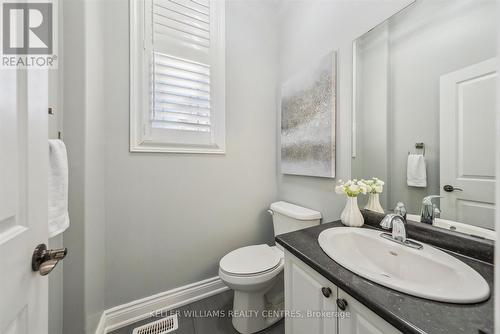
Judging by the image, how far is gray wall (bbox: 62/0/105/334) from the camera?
90 cm

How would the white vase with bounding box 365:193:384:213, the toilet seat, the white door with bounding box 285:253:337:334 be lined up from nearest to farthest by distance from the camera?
the white door with bounding box 285:253:337:334
the white vase with bounding box 365:193:384:213
the toilet seat

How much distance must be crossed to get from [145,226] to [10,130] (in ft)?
3.58

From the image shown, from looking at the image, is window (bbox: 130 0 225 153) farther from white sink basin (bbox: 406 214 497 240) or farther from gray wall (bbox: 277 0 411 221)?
white sink basin (bbox: 406 214 497 240)

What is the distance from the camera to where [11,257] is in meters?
0.39

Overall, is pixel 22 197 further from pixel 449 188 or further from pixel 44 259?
pixel 449 188

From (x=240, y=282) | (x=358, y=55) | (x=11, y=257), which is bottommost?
(x=240, y=282)

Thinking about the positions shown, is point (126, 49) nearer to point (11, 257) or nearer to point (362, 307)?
point (11, 257)

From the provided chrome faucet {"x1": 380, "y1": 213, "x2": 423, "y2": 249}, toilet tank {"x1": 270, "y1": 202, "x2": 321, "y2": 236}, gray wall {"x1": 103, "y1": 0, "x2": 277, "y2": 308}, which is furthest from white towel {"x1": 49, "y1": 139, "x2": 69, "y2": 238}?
chrome faucet {"x1": 380, "y1": 213, "x2": 423, "y2": 249}

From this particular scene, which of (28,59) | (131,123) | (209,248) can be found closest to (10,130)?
(28,59)

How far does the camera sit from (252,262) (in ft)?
4.14

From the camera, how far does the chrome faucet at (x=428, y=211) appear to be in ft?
2.77

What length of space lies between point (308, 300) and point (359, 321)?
228mm

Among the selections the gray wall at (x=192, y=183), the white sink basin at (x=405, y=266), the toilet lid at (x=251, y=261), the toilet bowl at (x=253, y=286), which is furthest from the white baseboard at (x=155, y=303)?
the white sink basin at (x=405, y=266)

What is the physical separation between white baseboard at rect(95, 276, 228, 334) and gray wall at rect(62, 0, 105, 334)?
0.69ft
